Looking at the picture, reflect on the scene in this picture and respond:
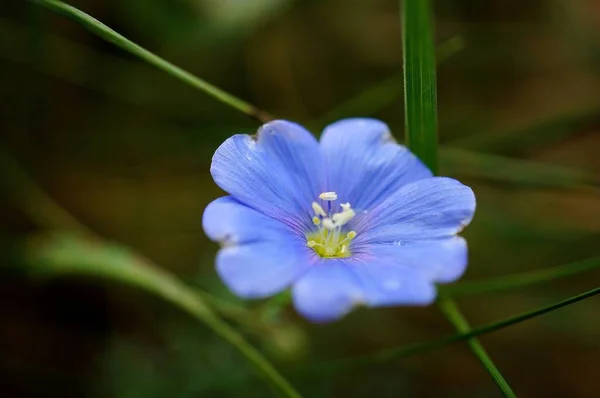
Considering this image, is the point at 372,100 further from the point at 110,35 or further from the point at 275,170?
the point at 110,35

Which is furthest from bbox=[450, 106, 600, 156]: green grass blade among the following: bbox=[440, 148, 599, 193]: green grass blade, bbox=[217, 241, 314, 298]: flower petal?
bbox=[217, 241, 314, 298]: flower petal

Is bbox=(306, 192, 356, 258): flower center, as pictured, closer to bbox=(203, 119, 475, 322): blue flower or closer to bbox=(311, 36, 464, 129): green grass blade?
bbox=(203, 119, 475, 322): blue flower

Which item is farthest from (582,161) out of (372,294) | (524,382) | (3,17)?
(3,17)

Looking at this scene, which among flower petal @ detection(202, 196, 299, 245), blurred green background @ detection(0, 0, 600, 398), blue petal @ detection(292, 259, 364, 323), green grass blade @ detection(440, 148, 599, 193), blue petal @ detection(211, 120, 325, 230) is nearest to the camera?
blue petal @ detection(292, 259, 364, 323)

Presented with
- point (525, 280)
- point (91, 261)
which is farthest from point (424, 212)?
point (91, 261)

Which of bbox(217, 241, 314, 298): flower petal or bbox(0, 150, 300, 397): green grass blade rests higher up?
bbox(0, 150, 300, 397): green grass blade

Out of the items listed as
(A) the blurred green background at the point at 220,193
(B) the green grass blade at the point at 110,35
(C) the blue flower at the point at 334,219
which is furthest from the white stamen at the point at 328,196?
(A) the blurred green background at the point at 220,193
